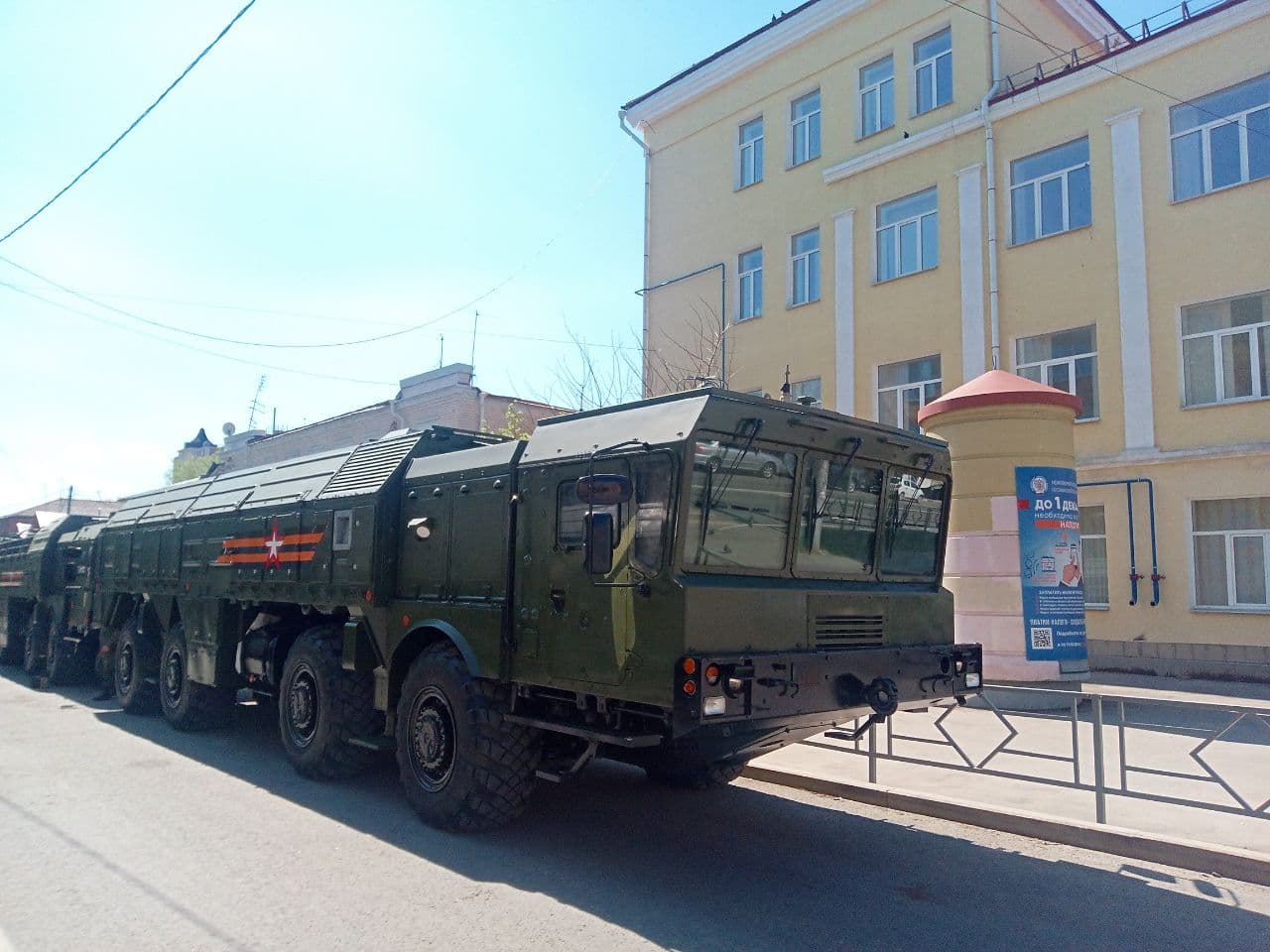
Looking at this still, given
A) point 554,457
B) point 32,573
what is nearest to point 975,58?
point 554,457

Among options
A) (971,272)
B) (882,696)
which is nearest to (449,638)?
(882,696)

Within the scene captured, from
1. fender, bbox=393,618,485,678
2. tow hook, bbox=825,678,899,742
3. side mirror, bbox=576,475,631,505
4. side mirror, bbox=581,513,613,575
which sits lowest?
tow hook, bbox=825,678,899,742

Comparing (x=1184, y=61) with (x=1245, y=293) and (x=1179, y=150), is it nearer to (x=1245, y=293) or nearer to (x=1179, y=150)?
(x=1179, y=150)

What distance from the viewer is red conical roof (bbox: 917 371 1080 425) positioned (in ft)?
39.0

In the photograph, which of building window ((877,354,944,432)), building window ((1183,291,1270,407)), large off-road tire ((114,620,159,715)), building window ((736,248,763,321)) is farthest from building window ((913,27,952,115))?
large off-road tire ((114,620,159,715))

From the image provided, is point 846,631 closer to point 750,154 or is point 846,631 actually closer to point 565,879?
point 565,879

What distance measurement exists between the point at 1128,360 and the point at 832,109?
8.89 m

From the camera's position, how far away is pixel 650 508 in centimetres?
568

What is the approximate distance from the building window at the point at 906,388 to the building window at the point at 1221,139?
16.7 feet

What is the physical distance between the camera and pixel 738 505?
233 inches

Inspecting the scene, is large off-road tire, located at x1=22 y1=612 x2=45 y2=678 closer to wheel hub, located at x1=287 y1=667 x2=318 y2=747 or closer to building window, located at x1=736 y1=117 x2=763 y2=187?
wheel hub, located at x1=287 y1=667 x2=318 y2=747

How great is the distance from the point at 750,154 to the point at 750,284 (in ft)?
10.6

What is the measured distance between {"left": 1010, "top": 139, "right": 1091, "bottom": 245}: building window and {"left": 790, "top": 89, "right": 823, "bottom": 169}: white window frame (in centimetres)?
494

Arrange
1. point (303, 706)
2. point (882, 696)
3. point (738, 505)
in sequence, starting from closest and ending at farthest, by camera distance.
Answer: point (738, 505)
point (882, 696)
point (303, 706)
